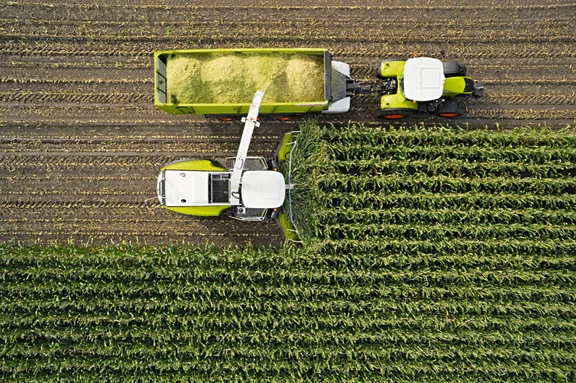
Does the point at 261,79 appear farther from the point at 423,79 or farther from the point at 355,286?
the point at 355,286

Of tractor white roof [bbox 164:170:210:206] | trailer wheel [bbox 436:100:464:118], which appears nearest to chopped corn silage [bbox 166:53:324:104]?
tractor white roof [bbox 164:170:210:206]

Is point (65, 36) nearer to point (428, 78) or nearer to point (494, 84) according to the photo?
point (428, 78)

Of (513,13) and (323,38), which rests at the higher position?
(513,13)

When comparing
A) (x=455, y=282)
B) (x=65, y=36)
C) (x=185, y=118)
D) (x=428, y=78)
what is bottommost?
(x=455, y=282)

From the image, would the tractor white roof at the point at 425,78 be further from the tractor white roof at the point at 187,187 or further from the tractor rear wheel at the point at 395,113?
the tractor white roof at the point at 187,187

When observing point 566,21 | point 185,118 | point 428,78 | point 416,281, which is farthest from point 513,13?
point 185,118

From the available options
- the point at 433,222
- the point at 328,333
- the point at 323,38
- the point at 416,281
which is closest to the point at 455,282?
the point at 416,281

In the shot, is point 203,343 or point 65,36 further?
point 65,36
